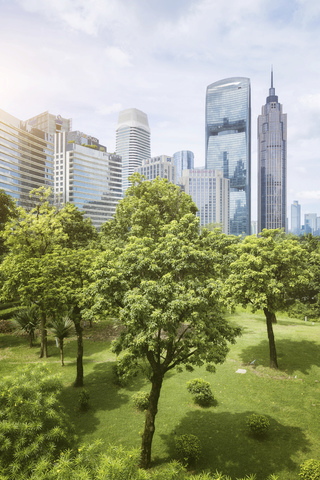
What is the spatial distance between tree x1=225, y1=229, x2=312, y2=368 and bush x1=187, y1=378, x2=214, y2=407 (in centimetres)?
603

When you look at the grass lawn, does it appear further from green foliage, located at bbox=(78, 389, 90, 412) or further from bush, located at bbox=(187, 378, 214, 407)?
bush, located at bbox=(187, 378, 214, 407)

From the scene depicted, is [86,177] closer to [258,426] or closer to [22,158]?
[22,158]

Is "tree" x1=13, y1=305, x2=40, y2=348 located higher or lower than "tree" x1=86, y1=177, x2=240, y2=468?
lower

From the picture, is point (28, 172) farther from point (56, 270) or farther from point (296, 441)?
point (296, 441)

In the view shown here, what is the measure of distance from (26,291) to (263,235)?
57.5 feet

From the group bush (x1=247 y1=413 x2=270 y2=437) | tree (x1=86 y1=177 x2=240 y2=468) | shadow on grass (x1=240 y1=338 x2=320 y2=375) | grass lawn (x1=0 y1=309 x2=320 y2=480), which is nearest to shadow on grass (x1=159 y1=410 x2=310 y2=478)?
grass lawn (x1=0 y1=309 x2=320 y2=480)

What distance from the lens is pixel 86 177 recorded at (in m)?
182

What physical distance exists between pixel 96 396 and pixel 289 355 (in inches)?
598

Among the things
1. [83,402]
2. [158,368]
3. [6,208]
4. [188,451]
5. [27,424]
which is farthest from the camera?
[6,208]

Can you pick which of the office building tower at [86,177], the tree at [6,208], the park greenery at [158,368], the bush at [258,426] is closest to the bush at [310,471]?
the park greenery at [158,368]

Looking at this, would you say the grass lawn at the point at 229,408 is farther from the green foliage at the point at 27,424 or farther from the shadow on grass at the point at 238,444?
the green foliage at the point at 27,424

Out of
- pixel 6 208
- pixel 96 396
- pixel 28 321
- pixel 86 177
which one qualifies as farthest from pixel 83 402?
pixel 86 177

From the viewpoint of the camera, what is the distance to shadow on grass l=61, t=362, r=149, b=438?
1494 centimetres

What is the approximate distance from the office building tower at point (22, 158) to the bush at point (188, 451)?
151 metres
